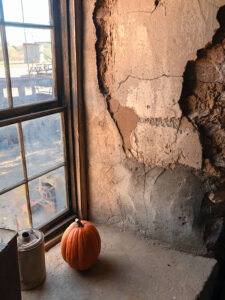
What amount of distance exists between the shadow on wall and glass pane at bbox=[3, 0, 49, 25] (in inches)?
35.5

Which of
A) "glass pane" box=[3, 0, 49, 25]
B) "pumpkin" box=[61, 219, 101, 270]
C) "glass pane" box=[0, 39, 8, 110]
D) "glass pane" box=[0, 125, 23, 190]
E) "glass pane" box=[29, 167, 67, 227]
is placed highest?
"glass pane" box=[3, 0, 49, 25]

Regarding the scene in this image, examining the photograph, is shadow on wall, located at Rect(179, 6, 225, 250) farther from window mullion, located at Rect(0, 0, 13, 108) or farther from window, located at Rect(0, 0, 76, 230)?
window mullion, located at Rect(0, 0, 13, 108)

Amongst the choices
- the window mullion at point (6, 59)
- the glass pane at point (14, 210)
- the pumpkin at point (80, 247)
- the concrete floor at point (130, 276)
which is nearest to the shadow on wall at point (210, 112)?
the concrete floor at point (130, 276)

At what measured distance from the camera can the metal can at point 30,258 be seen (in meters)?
1.56

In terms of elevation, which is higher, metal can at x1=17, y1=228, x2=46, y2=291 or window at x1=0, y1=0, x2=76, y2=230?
window at x1=0, y1=0, x2=76, y2=230

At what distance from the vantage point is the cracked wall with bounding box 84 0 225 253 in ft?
5.20

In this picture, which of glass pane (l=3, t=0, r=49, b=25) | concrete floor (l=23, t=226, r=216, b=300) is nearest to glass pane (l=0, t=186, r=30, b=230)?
concrete floor (l=23, t=226, r=216, b=300)

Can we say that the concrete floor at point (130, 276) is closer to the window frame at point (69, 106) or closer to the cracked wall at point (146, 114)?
the cracked wall at point (146, 114)

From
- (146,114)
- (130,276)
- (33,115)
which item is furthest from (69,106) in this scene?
(130,276)

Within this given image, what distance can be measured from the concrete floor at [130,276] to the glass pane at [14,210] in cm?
30

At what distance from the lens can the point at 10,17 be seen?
60.6 inches

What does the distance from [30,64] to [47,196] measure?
0.87 m

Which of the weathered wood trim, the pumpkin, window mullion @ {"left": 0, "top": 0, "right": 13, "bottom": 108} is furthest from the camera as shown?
the weathered wood trim

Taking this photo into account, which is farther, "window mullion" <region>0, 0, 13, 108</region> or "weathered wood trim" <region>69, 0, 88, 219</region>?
"weathered wood trim" <region>69, 0, 88, 219</region>
